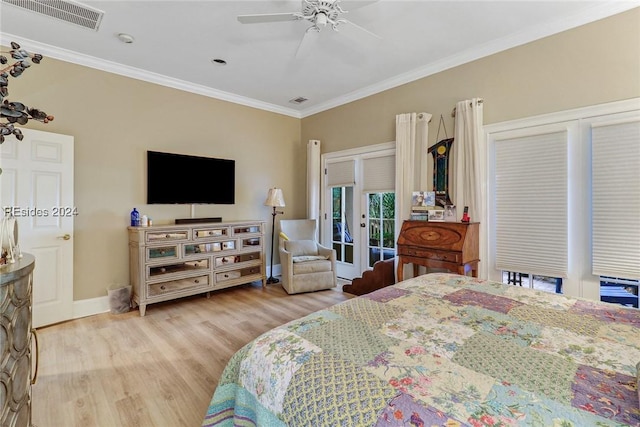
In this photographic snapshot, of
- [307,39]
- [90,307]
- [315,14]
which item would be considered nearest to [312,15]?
[315,14]

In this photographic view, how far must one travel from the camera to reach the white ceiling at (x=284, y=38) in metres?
2.52

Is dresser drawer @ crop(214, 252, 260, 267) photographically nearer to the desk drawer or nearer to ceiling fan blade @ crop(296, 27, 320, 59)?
the desk drawer

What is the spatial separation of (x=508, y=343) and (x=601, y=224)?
2205mm

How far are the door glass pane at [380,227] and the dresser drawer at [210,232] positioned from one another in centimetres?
205

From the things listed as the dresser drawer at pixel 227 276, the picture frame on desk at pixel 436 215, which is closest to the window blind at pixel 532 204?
the picture frame on desk at pixel 436 215

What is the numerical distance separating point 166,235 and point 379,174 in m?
2.86

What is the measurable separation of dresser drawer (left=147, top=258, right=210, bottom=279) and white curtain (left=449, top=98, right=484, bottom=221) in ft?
10.2

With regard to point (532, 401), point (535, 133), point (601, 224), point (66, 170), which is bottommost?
point (532, 401)

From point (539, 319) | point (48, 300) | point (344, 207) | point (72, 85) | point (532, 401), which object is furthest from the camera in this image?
point (344, 207)

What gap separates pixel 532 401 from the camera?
0.78 meters

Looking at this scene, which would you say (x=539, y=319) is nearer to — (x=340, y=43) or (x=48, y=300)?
(x=340, y=43)

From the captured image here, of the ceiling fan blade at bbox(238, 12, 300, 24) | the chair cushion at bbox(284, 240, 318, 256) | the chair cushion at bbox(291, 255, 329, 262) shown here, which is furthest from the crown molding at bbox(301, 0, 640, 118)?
the chair cushion at bbox(291, 255, 329, 262)

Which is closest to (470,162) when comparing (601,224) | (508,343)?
(601,224)

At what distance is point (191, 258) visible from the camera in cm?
367
